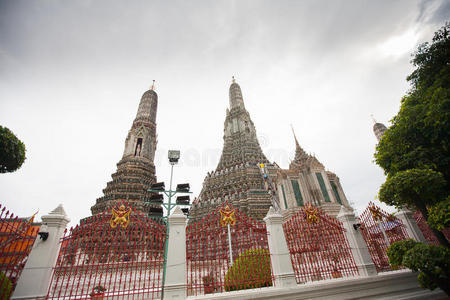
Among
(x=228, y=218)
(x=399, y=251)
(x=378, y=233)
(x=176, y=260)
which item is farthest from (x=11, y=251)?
(x=378, y=233)

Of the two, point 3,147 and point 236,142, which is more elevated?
point 236,142

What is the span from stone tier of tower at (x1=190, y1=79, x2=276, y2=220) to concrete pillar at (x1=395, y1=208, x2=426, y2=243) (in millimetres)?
16862

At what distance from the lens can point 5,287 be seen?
4664 millimetres

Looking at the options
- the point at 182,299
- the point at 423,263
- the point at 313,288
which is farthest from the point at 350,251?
the point at 182,299

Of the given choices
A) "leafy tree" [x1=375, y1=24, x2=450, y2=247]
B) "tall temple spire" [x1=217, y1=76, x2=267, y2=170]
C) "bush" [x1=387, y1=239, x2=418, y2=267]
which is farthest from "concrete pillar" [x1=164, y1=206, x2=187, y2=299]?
"tall temple spire" [x1=217, y1=76, x2=267, y2=170]

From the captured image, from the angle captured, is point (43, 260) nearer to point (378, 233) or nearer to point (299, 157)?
point (378, 233)

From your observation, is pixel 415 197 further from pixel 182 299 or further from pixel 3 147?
pixel 3 147

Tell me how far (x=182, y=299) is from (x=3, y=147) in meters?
8.77

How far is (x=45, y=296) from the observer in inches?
186

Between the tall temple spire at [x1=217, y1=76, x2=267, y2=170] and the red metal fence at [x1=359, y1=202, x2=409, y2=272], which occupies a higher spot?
the tall temple spire at [x1=217, y1=76, x2=267, y2=170]

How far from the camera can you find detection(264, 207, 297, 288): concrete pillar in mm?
5895

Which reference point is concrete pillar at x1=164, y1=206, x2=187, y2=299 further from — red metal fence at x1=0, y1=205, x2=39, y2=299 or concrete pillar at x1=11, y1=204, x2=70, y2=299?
red metal fence at x1=0, y1=205, x2=39, y2=299

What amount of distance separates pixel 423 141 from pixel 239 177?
79.9 ft

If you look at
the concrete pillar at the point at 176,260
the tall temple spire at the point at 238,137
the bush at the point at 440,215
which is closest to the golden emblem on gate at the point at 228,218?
the concrete pillar at the point at 176,260
